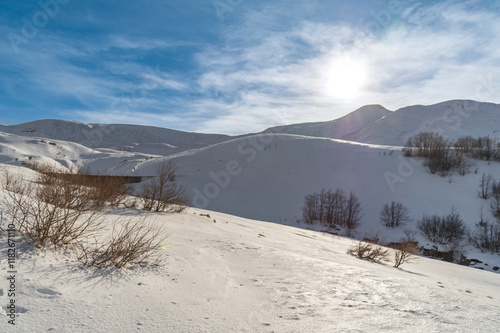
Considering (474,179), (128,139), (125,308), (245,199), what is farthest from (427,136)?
(128,139)

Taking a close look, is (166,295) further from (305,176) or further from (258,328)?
(305,176)

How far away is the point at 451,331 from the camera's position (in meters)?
2.25

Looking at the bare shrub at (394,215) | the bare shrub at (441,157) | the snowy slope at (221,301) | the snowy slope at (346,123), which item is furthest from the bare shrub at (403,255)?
the snowy slope at (346,123)

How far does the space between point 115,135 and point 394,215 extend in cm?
9946

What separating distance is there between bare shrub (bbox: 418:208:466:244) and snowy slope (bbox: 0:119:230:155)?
6513cm

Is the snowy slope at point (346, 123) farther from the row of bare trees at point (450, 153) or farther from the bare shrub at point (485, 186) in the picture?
the bare shrub at point (485, 186)

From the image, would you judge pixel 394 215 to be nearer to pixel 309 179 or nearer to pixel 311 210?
pixel 311 210

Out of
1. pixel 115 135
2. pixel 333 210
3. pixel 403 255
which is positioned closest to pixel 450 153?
pixel 333 210

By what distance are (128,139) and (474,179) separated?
96.9m

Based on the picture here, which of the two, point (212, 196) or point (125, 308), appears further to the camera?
point (212, 196)

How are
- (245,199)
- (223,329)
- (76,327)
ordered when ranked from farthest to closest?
(245,199), (223,329), (76,327)

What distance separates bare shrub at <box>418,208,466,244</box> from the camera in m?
14.0

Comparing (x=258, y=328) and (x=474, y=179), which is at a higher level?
(x=474, y=179)

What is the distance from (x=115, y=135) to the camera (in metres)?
96.6
